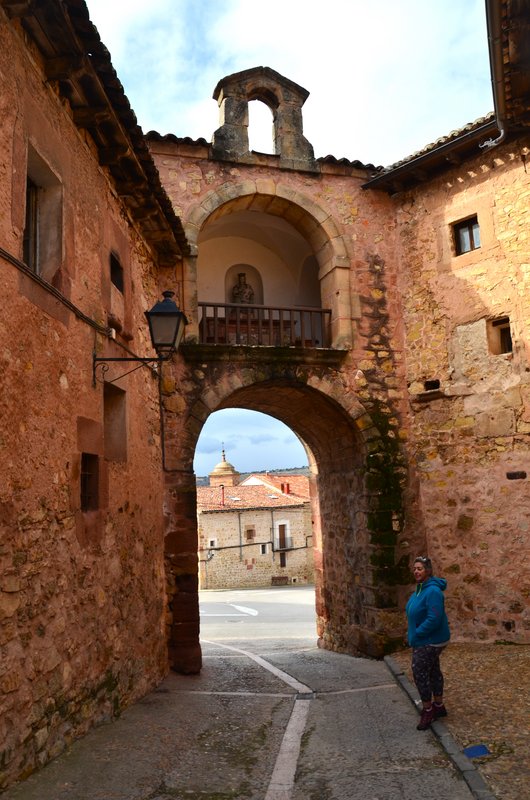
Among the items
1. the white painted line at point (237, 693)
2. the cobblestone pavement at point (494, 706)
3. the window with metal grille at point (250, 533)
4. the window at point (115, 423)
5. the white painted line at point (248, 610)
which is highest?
the window at point (115, 423)

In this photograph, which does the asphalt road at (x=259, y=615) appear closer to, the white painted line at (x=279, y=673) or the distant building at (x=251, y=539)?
the distant building at (x=251, y=539)

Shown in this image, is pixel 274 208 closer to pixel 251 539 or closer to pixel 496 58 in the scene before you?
pixel 496 58

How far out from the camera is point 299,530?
1400 inches

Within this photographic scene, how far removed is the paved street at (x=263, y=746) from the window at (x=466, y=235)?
581 centimetres

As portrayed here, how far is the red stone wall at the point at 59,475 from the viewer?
13.7ft

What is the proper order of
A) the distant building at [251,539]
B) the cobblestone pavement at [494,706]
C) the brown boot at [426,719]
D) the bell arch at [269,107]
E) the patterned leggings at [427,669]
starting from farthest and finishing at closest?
the distant building at [251,539] < the bell arch at [269,107] < the brown boot at [426,719] < the patterned leggings at [427,669] < the cobblestone pavement at [494,706]

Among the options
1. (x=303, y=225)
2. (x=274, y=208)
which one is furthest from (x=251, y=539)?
(x=274, y=208)

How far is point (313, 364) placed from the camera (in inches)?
377

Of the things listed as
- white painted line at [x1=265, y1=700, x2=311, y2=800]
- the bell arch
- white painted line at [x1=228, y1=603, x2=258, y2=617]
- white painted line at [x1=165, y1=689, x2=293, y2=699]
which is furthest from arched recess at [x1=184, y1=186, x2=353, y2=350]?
white painted line at [x1=228, y1=603, x2=258, y2=617]

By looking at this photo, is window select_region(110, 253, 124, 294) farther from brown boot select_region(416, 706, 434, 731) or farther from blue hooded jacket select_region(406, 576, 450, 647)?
brown boot select_region(416, 706, 434, 731)

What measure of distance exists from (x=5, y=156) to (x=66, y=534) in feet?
8.80

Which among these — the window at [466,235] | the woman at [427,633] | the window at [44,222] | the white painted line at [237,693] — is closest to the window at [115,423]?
the window at [44,222]

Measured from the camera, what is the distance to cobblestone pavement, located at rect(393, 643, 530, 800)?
4.29 m

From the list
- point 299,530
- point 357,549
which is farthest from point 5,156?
point 299,530
